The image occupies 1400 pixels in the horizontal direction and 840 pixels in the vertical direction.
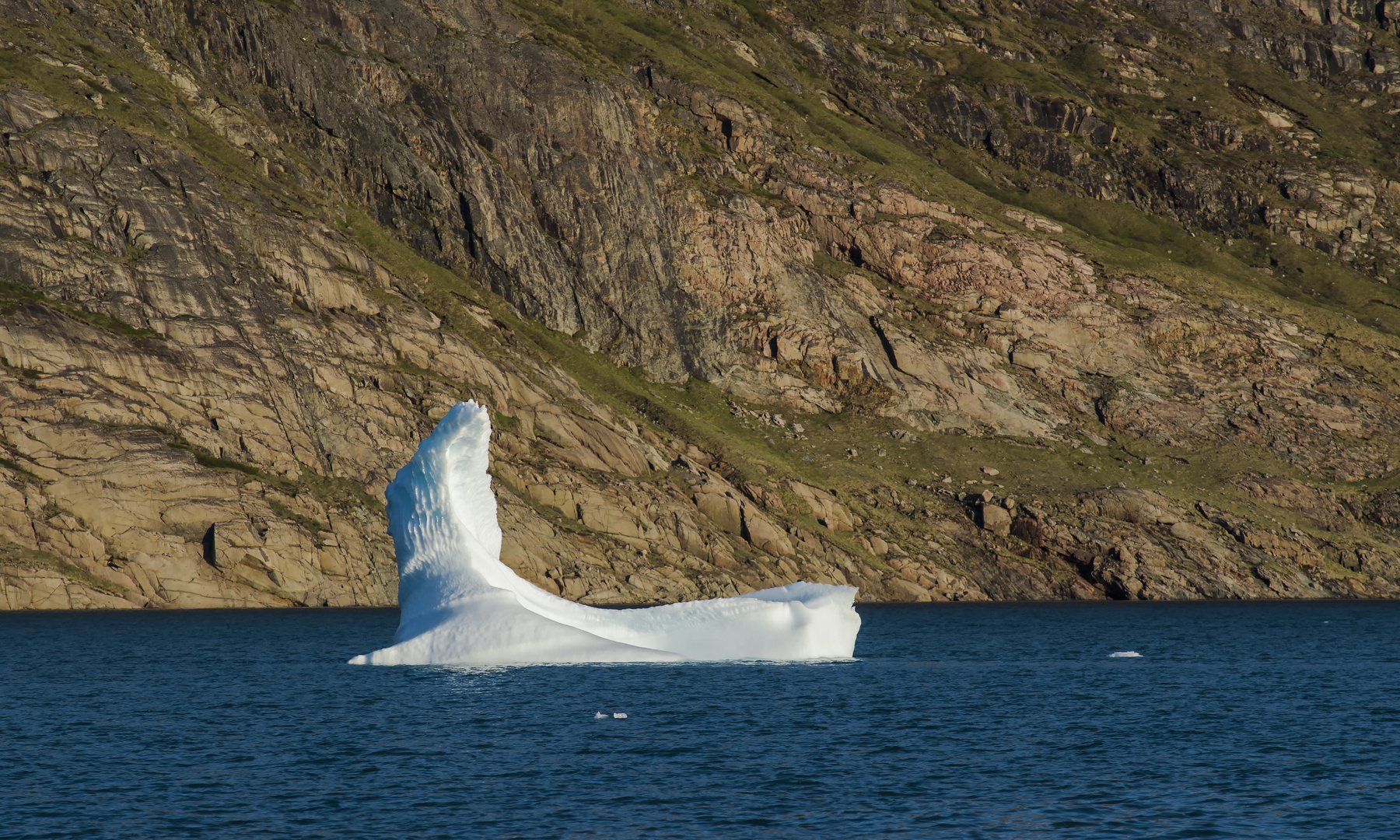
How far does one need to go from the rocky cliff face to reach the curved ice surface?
1721 inches

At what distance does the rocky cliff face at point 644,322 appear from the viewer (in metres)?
102

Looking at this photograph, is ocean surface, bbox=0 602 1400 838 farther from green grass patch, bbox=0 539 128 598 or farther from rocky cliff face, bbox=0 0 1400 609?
rocky cliff face, bbox=0 0 1400 609

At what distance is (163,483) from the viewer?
317ft

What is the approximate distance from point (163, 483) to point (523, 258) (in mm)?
55107

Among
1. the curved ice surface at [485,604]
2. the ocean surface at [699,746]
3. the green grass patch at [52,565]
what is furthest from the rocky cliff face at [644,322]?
the curved ice surface at [485,604]

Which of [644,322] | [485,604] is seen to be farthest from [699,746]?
[644,322]

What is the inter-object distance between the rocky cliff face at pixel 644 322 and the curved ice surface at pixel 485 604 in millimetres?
43704

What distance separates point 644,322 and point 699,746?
107334 millimetres

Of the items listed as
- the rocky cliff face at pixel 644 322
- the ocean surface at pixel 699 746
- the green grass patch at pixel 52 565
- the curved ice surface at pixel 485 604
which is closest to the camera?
the ocean surface at pixel 699 746

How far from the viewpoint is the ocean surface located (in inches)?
1161

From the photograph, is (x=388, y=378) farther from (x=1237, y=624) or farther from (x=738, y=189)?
(x=1237, y=624)

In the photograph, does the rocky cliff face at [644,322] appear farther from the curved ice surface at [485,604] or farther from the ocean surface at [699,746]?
the curved ice surface at [485,604]

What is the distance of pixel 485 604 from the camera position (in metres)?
53.2

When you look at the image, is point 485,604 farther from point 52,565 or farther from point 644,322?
point 644,322
